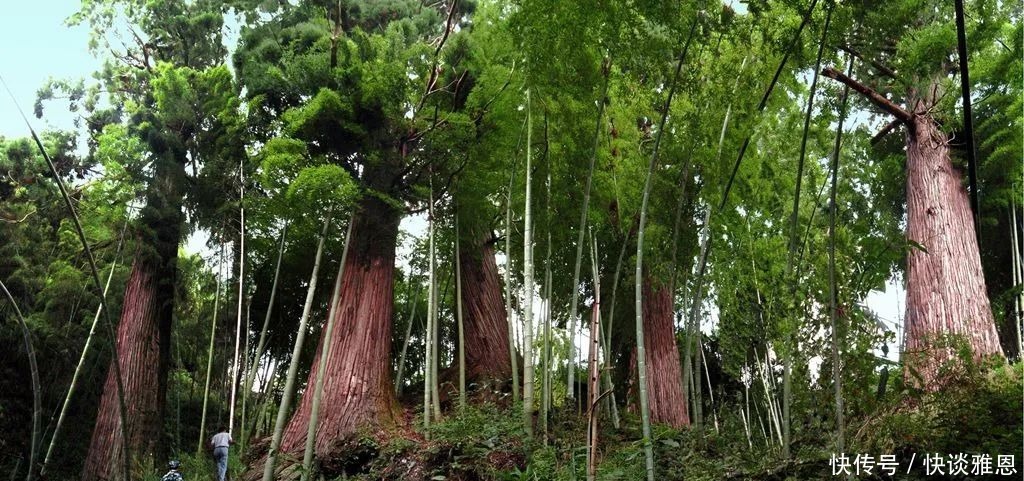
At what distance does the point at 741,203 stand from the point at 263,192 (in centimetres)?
433

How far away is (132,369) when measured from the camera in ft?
21.3

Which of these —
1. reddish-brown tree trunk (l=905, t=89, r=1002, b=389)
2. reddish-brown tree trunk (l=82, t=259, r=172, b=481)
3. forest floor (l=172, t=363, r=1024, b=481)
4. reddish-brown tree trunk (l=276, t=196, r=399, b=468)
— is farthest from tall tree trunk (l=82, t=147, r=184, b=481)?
reddish-brown tree trunk (l=905, t=89, r=1002, b=389)

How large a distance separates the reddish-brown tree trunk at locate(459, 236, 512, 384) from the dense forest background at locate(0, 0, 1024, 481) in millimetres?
34

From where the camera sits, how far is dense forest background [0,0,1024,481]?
3.02 meters

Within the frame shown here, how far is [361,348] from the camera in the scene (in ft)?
17.8

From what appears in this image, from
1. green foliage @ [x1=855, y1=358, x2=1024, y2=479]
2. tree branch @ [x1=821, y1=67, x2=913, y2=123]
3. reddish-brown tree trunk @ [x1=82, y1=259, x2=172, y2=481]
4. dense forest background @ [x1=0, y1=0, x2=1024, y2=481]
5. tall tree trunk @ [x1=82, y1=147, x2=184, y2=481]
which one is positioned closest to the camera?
green foliage @ [x1=855, y1=358, x2=1024, y2=479]

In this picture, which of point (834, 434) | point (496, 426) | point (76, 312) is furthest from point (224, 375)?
point (834, 434)

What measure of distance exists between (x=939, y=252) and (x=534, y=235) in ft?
11.2

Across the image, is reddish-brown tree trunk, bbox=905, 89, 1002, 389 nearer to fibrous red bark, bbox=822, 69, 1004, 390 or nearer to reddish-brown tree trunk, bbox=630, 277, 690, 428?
fibrous red bark, bbox=822, 69, 1004, 390

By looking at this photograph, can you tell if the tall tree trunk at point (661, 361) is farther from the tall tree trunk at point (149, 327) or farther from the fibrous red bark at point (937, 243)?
the tall tree trunk at point (149, 327)

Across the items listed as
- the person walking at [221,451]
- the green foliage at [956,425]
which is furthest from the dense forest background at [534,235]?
the person walking at [221,451]

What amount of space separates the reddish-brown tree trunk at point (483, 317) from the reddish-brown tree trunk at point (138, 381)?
10.3ft

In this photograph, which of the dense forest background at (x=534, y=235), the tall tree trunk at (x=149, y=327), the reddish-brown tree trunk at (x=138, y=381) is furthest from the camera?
the tall tree trunk at (x=149, y=327)

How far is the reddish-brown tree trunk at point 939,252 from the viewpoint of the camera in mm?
5086
